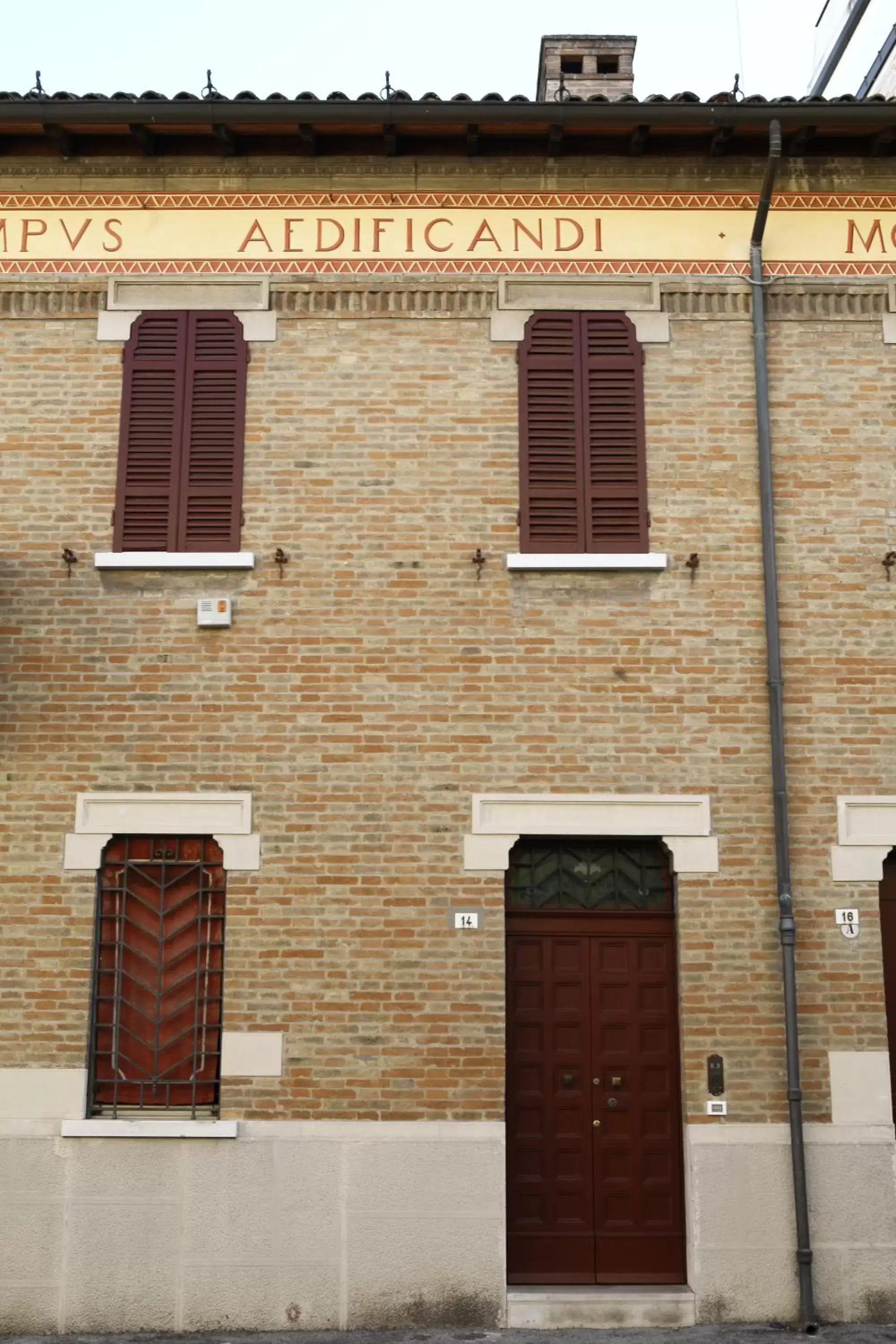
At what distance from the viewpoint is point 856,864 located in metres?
9.52

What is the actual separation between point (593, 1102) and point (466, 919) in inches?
62.5

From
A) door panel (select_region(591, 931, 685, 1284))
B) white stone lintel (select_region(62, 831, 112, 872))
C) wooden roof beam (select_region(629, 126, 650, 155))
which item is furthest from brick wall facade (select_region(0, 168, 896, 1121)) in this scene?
wooden roof beam (select_region(629, 126, 650, 155))

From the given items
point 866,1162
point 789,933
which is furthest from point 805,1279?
point 789,933

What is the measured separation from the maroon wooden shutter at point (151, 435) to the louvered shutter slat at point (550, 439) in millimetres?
2670

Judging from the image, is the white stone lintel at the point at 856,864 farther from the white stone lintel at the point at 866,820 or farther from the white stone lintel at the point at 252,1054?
the white stone lintel at the point at 252,1054

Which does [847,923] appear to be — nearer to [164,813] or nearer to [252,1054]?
[252,1054]

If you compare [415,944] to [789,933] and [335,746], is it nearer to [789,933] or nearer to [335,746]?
[335,746]

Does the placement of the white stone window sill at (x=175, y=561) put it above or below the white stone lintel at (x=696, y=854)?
above

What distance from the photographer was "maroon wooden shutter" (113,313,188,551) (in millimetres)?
10031

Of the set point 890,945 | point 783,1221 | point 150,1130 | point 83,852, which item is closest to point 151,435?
point 83,852

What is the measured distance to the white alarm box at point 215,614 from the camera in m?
9.79

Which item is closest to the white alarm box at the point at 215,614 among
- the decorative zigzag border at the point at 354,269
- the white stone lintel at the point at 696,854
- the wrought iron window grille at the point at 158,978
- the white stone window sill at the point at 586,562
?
the wrought iron window grille at the point at 158,978

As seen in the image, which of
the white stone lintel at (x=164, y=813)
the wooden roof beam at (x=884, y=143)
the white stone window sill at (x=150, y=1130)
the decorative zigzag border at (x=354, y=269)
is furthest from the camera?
the decorative zigzag border at (x=354, y=269)

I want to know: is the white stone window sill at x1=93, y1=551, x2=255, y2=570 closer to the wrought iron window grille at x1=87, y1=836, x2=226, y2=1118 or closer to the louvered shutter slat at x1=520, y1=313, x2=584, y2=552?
the wrought iron window grille at x1=87, y1=836, x2=226, y2=1118
